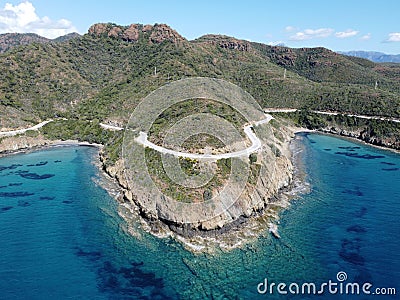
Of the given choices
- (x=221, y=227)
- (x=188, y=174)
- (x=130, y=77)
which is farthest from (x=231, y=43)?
(x=221, y=227)

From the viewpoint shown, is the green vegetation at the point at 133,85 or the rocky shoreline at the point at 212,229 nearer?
the rocky shoreline at the point at 212,229

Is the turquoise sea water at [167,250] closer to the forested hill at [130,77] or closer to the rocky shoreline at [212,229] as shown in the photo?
the rocky shoreline at [212,229]

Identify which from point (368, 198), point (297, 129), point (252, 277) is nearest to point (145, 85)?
point (297, 129)

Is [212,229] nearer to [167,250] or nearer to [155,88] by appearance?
[167,250]

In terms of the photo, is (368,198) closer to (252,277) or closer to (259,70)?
(252,277)

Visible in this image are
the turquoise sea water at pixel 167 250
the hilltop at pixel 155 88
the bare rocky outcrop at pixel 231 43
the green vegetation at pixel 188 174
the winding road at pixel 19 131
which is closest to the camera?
the turquoise sea water at pixel 167 250

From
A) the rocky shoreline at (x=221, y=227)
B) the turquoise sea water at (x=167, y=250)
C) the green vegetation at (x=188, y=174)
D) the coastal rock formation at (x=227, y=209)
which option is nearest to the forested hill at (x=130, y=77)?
the green vegetation at (x=188, y=174)
